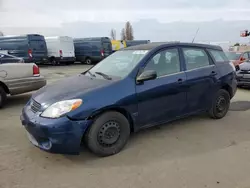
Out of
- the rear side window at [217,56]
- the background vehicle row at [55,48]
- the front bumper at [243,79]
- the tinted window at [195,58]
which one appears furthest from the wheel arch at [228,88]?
the background vehicle row at [55,48]

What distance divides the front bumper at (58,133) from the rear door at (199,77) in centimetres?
216

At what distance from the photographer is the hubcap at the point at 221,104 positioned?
573 cm

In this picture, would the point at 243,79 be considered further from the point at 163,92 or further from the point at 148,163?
the point at 148,163

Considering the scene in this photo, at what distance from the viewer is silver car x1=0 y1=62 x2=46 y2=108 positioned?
6844 mm

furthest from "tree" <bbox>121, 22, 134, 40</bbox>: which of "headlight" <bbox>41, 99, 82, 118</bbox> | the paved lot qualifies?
"headlight" <bbox>41, 99, 82, 118</bbox>

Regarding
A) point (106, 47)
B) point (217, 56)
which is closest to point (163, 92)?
point (217, 56)

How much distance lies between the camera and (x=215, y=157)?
399cm

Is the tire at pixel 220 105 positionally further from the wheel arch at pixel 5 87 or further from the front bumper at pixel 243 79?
the wheel arch at pixel 5 87

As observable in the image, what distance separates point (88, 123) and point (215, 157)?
1.84m

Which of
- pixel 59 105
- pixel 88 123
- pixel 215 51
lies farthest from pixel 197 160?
pixel 215 51

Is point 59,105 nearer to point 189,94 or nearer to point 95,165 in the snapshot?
point 95,165

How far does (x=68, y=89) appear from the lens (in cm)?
414

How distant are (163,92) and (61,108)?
1703 mm

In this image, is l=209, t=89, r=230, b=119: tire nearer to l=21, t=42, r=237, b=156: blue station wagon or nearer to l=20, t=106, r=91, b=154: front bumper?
l=21, t=42, r=237, b=156: blue station wagon
